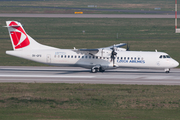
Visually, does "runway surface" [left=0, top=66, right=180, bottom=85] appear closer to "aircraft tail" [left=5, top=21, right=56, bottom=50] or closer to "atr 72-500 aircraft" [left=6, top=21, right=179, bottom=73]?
"atr 72-500 aircraft" [left=6, top=21, right=179, bottom=73]

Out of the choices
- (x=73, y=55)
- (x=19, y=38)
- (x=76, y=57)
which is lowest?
(x=76, y=57)

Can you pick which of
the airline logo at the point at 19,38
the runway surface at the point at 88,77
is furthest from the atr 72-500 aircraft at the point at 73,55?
the runway surface at the point at 88,77

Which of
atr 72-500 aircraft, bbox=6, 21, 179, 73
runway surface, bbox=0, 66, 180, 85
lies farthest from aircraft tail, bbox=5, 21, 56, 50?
runway surface, bbox=0, 66, 180, 85

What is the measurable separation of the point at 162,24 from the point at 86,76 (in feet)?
201

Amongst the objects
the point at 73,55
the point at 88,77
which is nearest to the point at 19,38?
the point at 73,55

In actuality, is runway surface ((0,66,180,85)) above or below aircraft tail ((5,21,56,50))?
below

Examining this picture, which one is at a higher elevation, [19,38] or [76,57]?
[19,38]

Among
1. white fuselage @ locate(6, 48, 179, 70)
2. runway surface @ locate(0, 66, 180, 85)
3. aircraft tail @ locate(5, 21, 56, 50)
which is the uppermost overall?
aircraft tail @ locate(5, 21, 56, 50)

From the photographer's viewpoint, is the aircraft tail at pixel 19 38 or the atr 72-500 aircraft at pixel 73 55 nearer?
the atr 72-500 aircraft at pixel 73 55

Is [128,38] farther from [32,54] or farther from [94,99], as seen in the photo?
[94,99]

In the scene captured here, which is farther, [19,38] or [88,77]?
[19,38]

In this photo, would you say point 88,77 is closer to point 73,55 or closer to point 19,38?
point 73,55

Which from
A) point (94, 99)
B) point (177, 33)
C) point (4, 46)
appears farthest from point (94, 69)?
point (177, 33)

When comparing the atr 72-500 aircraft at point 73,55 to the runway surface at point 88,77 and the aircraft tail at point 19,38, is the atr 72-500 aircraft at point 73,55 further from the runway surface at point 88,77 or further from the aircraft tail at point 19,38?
the runway surface at point 88,77
